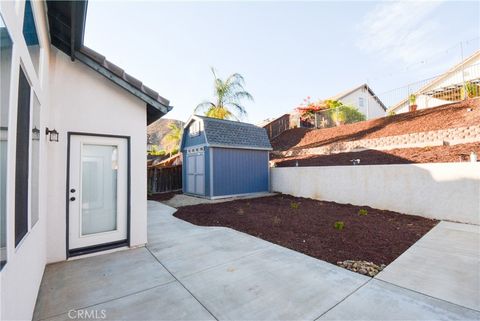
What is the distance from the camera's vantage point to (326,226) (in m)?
5.46

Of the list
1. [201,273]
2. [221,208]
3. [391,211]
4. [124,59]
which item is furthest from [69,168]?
[391,211]

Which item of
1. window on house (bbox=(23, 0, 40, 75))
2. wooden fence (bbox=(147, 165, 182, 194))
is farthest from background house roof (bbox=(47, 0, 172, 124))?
wooden fence (bbox=(147, 165, 182, 194))

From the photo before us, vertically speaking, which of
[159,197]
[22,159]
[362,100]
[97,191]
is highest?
[362,100]

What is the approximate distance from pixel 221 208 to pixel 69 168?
5.10 meters

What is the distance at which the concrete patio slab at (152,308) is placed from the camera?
2.25m

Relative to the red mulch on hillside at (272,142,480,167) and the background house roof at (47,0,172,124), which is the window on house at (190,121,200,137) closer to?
the red mulch on hillside at (272,142,480,167)

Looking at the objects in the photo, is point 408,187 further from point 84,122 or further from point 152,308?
point 84,122

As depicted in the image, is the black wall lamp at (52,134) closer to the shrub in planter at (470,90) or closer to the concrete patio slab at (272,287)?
the concrete patio slab at (272,287)

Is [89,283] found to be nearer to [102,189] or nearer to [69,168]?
[102,189]

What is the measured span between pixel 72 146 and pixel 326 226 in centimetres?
561

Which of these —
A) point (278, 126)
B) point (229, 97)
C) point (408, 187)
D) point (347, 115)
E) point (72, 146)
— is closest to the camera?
point (72, 146)

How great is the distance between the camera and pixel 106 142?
4.02 m

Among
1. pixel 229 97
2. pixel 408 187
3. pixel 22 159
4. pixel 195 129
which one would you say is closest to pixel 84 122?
pixel 22 159

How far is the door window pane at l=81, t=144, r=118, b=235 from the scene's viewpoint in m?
3.84
